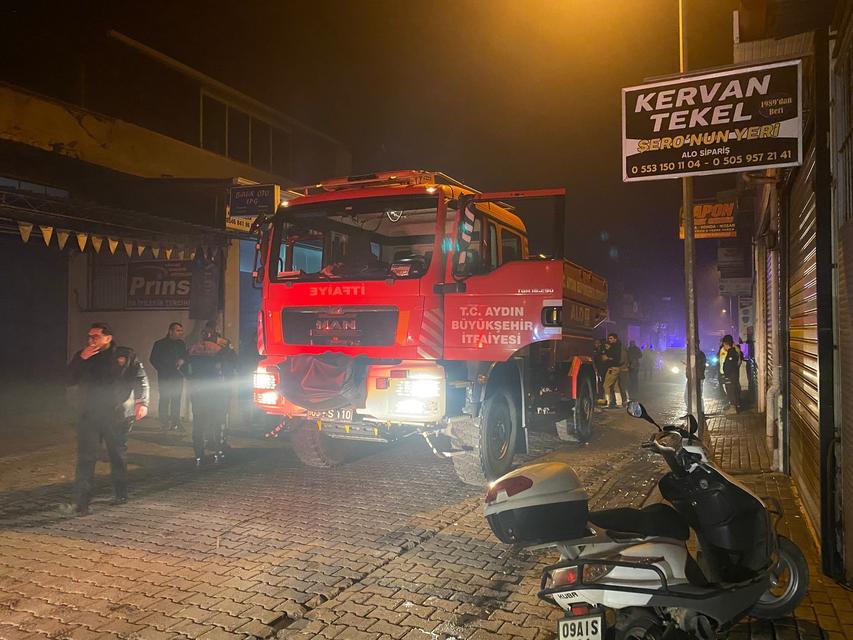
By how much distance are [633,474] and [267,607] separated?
5.44 meters

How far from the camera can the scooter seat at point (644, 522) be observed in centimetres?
325

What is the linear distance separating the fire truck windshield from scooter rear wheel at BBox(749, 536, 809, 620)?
14.8 ft

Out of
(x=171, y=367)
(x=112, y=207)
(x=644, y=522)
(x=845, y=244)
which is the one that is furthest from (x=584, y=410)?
(x=112, y=207)

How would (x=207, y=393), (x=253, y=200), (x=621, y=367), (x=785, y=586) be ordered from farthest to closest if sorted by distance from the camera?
1. (x=621, y=367)
2. (x=253, y=200)
3. (x=207, y=393)
4. (x=785, y=586)

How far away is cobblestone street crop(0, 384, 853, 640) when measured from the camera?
12.7 ft

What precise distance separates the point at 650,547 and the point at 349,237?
5588 mm

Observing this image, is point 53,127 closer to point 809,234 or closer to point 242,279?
point 242,279

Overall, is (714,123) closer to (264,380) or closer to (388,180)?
(388,180)

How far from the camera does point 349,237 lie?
7.87m

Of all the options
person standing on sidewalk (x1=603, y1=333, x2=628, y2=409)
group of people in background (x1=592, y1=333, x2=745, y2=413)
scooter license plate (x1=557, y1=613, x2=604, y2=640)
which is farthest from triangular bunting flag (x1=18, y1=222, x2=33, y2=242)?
person standing on sidewalk (x1=603, y1=333, x2=628, y2=409)

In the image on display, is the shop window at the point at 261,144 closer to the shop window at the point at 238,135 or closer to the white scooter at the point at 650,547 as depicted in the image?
the shop window at the point at 238,135

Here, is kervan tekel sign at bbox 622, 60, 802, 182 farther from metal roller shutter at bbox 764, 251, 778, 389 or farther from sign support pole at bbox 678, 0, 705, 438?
metal roller shutter at bbox 764, 251, 778, 389

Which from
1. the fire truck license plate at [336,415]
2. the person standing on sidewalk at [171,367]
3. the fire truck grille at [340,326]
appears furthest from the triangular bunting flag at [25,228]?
the fire truck license plate at [336,415]

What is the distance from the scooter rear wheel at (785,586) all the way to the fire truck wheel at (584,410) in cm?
602
